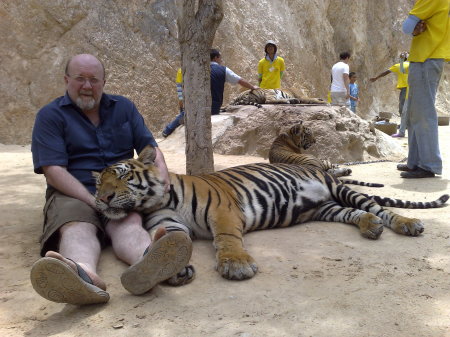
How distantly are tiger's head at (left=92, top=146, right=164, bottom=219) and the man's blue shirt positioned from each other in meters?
0.25

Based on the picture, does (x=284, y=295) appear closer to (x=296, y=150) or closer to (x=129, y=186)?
(x=129, y=186)

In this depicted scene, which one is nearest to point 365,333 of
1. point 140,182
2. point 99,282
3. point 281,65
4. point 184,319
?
point 184,319

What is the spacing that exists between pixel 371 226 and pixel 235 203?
1.08m

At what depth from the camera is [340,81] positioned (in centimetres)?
1088

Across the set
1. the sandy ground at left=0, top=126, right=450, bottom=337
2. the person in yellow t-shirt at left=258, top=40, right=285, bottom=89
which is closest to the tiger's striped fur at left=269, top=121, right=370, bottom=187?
the sandy ground at left=0, top=126, right=450, bottom=337

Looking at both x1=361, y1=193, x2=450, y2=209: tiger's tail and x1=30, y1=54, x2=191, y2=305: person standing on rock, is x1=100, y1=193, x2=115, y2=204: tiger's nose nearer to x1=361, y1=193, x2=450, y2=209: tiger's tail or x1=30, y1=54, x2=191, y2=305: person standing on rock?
x1=30, y1=54, x2=191, y2=305: person standing on rock

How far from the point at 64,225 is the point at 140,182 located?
0.58 meters

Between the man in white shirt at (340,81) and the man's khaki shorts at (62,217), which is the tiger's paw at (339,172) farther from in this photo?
the man in white shirt at (340,81)

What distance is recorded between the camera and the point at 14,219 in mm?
4012

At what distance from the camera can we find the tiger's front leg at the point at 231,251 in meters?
2.61

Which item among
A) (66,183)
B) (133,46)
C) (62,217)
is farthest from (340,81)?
(62,217)


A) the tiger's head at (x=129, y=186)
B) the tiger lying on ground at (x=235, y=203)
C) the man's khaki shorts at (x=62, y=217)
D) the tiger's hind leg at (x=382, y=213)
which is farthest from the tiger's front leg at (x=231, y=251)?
the tiger's hind leg at (x=382, y=213)

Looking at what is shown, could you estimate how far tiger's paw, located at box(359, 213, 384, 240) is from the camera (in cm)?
330

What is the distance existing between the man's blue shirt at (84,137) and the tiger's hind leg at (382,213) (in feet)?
6.00
